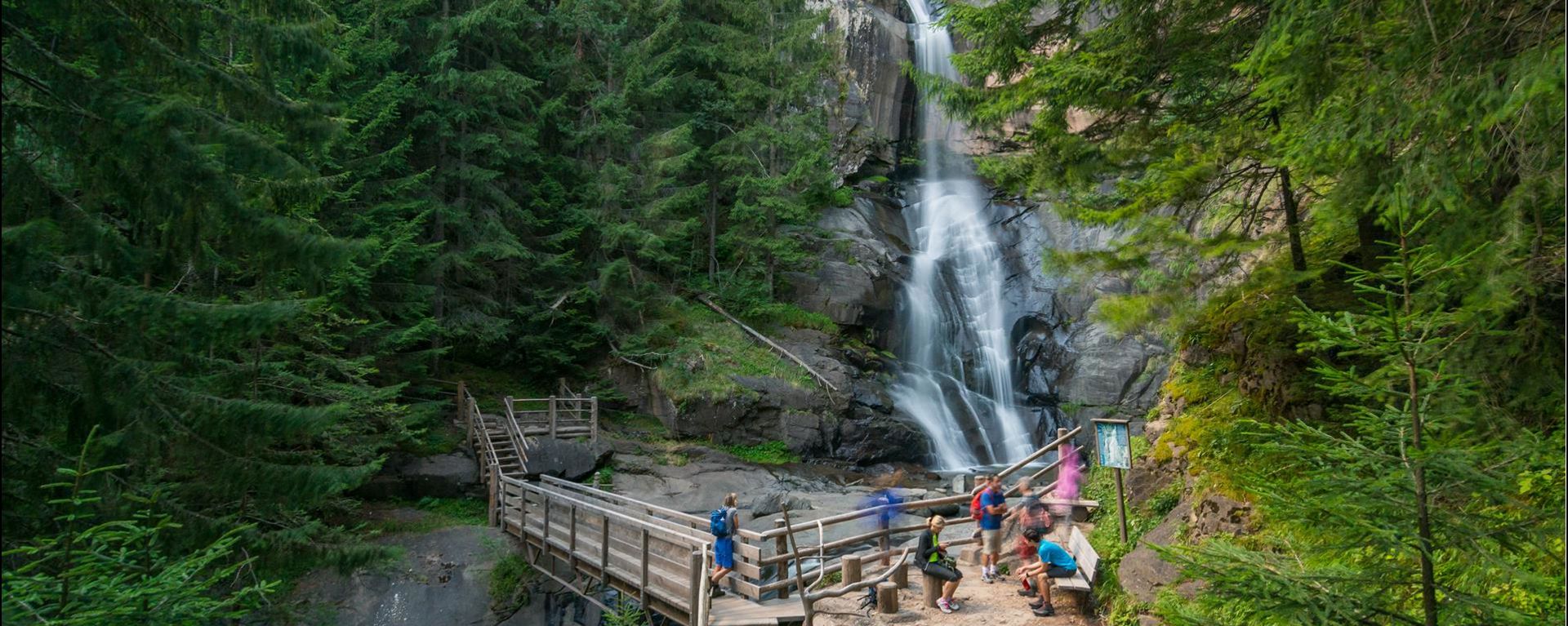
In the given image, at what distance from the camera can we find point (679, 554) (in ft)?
38.3

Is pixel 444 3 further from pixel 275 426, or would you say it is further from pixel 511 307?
pixel 275 426

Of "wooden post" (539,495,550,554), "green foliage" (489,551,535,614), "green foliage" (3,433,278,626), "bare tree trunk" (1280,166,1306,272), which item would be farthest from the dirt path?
"green foliage" (489,551,535,614)

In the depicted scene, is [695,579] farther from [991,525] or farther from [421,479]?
[421,479]

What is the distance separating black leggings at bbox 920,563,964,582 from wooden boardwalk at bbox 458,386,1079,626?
55 centimetres

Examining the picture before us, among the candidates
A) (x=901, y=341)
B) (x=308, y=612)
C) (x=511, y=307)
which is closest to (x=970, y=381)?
(x=901, y=341)

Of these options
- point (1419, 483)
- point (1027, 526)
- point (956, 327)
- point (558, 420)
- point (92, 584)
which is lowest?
point (1027, 526)

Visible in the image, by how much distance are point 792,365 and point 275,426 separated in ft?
54.0

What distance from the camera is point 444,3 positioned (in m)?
22.7

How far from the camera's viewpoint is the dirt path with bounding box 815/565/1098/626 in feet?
28.2

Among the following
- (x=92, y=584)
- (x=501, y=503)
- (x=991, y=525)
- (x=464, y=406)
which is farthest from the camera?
(x=464, y=406)

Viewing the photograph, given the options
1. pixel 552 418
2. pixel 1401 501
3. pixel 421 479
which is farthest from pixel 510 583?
pixel 1401 501

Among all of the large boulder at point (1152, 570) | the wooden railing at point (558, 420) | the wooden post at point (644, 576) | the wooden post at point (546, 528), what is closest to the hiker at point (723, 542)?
the wooden post at point (644, 576)

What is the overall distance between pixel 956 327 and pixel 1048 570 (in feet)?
59.7

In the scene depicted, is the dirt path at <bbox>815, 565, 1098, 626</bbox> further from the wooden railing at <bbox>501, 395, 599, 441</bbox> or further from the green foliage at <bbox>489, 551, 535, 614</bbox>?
the wooden railing at <bbox>501, 395, 599, 441</bbox>
